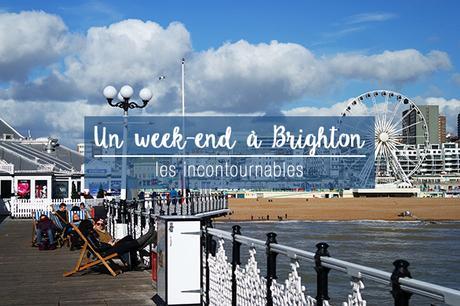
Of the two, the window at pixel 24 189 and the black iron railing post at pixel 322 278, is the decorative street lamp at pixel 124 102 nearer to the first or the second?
the black iron railing post at pixel 322 278

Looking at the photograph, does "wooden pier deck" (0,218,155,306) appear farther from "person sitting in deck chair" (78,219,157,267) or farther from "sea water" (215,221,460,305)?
"sea water" (215,221,460,305)

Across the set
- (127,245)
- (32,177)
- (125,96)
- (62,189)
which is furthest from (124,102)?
(62,189)

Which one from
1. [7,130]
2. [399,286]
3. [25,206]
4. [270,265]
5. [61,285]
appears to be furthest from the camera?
[7,130]

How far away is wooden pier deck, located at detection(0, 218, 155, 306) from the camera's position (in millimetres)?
9211

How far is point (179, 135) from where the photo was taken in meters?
47.3

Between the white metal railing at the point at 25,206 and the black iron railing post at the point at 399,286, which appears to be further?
the white metal railing at the point at 25,206

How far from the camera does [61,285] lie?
1055cm

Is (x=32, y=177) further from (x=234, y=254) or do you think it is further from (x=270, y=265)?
(x=270, y=265)

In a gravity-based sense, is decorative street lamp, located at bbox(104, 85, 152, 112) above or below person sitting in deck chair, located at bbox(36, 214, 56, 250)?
above

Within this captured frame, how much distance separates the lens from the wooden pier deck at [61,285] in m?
9.21

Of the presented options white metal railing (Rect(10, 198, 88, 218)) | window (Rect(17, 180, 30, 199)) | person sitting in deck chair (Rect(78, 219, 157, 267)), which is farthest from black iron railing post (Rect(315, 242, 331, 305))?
window (Rect(17, 180, 30, 199))

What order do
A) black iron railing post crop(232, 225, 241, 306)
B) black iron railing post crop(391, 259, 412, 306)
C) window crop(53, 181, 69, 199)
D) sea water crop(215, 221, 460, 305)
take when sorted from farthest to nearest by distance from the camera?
1. window crop(53, 181, 69, 199)
2. sea water crop(215, 221, 460, 305)
3. black iron railing post crop(232, 225, 241, 306)
4. black iron railing post crop(391, 259, 412, 306)

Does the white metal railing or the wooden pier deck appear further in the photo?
the white metal railing

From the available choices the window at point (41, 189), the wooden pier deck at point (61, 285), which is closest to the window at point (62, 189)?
the window at point (41, 189)
